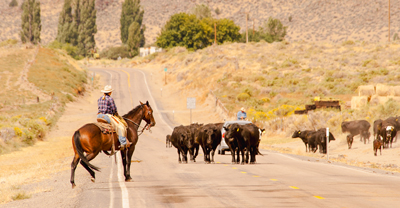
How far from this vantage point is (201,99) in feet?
243

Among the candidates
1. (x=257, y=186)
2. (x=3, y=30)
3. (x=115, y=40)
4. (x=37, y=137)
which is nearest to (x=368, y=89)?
(x=37, y=137)

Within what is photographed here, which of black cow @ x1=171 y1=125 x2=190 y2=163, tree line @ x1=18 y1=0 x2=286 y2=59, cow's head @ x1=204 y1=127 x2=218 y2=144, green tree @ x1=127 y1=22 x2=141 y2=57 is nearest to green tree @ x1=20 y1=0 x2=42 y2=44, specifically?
tree line @ x1=18 y1=0 x2=286 y2=59

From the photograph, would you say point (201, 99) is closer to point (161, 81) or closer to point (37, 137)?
point (161, 81)

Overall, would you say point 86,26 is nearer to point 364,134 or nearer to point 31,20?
point 31,20

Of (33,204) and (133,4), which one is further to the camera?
(133,4)

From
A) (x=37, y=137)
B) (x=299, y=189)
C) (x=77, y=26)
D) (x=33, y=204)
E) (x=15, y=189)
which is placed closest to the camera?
(x=33, y=204)

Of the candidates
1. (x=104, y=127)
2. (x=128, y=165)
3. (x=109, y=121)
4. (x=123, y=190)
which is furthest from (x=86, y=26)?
(x=123, y=190)

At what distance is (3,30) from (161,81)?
420 feet

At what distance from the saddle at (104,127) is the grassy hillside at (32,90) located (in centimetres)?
2111

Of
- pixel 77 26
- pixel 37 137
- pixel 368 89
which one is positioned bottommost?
pixel 37 137

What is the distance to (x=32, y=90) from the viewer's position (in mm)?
69312

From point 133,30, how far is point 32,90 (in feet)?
244

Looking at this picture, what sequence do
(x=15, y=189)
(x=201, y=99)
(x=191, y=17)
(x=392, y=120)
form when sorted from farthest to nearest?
(x=191, y=17) → (x=201, y=99) → (x=392, y=120) → (x=15, y=189)

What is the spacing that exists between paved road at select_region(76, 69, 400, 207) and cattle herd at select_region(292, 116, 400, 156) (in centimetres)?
887
